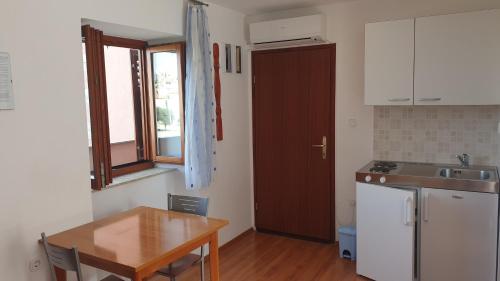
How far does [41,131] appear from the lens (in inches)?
91.9

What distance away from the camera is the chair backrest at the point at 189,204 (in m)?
2.84

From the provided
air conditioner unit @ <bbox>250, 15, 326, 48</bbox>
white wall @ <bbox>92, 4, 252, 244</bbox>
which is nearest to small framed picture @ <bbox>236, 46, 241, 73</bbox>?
white wall @ <bbox>92, 4, 252, 244</bbox>

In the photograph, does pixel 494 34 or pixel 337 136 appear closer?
pixel 494 34

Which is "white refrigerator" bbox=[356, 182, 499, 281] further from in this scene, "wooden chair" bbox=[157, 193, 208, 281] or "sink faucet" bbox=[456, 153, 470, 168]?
"wooden chair" bbox=[157, 193, 208, 281]

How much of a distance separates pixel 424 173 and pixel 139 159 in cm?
247

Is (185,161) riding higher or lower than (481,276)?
higher

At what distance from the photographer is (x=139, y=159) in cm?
359

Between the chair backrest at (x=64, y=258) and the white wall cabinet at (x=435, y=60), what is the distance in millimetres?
2590

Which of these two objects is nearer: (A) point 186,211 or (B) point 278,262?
(A) point 186,211

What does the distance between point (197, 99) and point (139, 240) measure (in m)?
1.46

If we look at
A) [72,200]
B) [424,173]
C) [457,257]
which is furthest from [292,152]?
[72,200]

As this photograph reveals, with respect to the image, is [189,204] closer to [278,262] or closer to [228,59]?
[278,262]

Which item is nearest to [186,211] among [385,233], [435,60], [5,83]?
[5,83]

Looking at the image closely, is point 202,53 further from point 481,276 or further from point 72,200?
point 481,276
